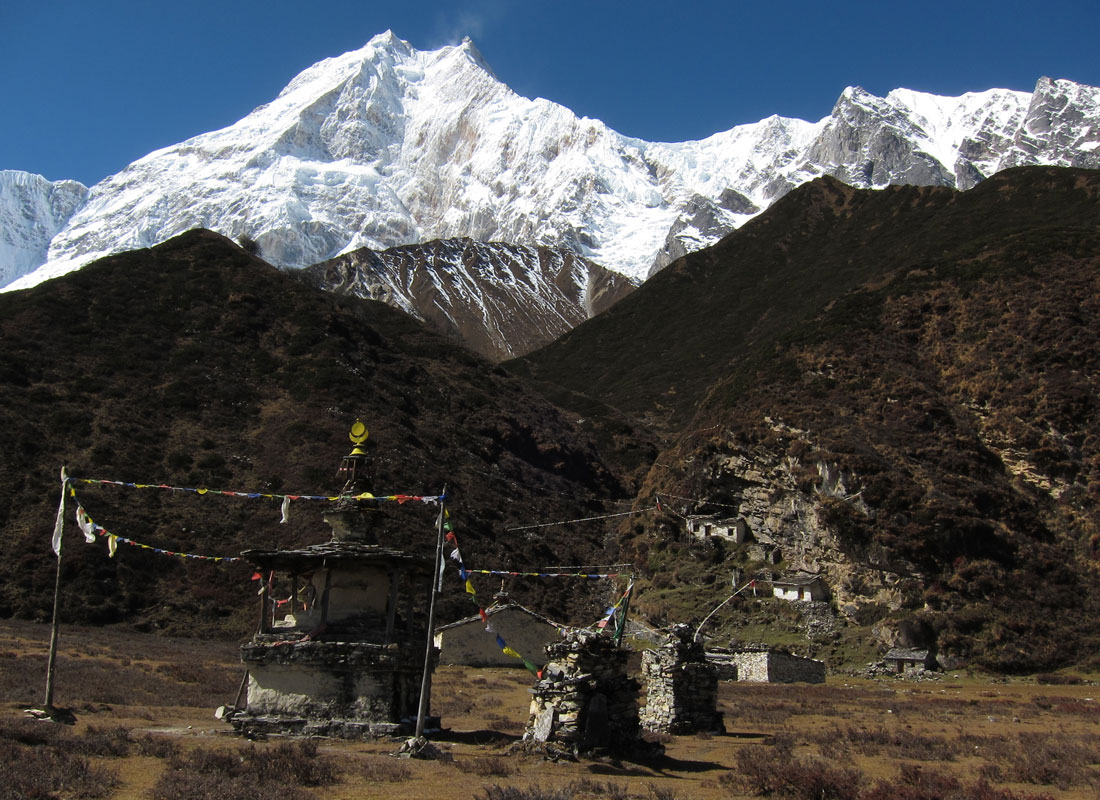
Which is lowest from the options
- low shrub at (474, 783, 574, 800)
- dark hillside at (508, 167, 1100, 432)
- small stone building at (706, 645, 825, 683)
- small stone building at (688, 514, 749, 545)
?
small stone building at (706, 645, 825, 683)

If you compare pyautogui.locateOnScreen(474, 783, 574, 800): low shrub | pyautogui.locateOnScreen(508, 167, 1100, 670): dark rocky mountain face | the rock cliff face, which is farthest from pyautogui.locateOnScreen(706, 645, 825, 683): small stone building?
pyautogui.locateOnScreen(474, 783, 574, 800): low shrub

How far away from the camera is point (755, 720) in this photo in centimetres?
2470

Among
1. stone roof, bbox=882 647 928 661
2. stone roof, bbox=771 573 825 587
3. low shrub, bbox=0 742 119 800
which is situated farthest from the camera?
stone roof, bbox=771 573 825 587

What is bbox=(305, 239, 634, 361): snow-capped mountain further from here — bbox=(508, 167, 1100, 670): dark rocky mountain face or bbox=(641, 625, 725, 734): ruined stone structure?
bbox=(641, 625, 725, 734): ruined stone structure

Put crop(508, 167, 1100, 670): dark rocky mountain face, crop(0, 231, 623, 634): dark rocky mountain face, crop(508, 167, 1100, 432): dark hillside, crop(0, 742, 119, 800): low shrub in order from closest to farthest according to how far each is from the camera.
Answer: crop(0, 742, 119, 800): low shrub
crop(508, 167, 1100, 670): dark rocky mountain face
crop(0, 231, 623, 634): dark rocky mountain face
crop(508, 167, 1100, 432): dark hillside

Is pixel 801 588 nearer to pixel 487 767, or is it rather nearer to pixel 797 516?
pixel 797 516

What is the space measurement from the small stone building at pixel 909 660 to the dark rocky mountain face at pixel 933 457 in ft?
3.34

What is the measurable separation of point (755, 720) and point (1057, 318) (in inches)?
1729

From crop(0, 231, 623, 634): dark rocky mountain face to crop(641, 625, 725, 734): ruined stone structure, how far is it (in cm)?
2163

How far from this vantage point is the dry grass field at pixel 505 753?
11.9 m

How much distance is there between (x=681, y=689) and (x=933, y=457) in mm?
35133

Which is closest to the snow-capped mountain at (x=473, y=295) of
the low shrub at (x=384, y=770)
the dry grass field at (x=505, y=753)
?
the dry grass field at (x=505, y=753)

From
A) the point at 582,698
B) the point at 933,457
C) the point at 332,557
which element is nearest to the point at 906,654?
the point at 933,457

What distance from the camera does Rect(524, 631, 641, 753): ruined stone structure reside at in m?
15.8
